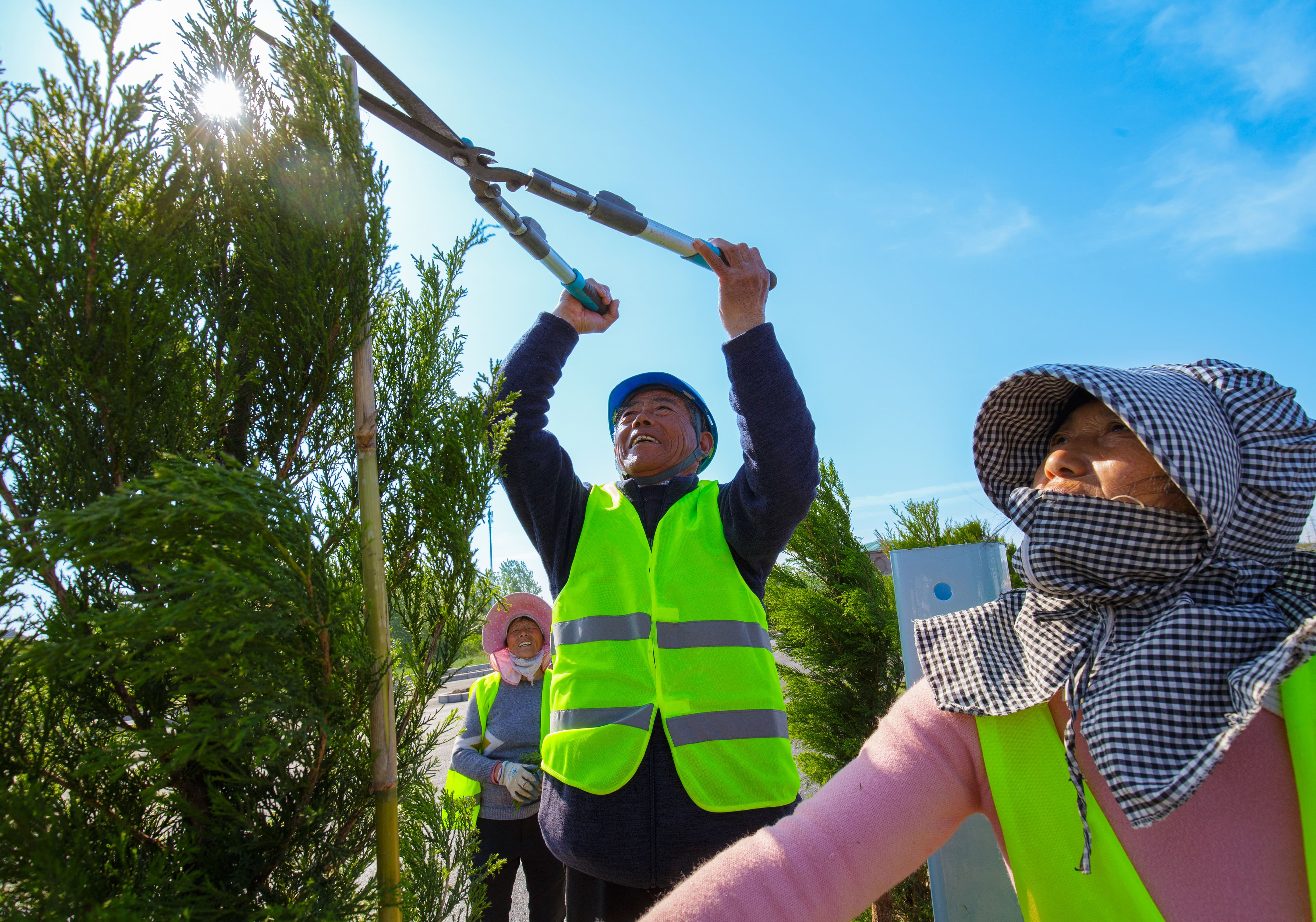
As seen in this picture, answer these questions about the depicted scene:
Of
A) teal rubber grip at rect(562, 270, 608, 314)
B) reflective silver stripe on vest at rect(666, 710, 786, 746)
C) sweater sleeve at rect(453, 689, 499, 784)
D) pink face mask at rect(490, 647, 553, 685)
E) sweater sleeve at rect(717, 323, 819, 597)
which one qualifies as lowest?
sweater sleeve at rect(453, 689, 499, 784)

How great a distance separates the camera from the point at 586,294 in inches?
110

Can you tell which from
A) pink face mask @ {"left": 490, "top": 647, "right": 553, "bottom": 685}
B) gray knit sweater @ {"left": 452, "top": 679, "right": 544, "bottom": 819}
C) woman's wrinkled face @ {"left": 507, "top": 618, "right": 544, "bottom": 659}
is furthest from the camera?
woman's wrinkled face @ {"left": 507, "top": 618, "right": 544, "bottom": 659}

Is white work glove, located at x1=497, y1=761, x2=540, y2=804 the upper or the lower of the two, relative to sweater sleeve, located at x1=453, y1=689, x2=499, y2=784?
lower

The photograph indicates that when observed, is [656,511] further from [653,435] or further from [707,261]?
[707,261]

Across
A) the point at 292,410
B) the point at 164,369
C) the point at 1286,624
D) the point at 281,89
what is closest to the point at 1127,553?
the point at 1286,624

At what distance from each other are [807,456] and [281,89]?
5.93 ft

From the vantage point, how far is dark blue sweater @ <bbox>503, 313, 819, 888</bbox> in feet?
7.43

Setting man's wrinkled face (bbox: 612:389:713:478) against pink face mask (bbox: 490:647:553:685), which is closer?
man's wrinkled face (bbox: 612:389:713:478)

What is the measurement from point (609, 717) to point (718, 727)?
36 cm

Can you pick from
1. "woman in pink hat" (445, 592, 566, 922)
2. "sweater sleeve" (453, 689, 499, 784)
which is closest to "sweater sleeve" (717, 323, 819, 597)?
"woman in pink hat" (445, 592, 566, 922)

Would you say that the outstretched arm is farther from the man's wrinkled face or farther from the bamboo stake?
the bamboo stake

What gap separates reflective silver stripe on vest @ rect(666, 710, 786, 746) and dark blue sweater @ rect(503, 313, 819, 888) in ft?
0.28

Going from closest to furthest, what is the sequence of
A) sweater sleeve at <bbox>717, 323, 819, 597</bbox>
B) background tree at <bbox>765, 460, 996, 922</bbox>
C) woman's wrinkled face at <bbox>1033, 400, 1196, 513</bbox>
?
woman's wrinkled face at <bbox>1033, 400, 1196, 513</bbox> → sweater sleeve at <bbox>717, 323, 819, 597</bbox> → background tree at <bbox>765, 460, 996, 922</bbox>

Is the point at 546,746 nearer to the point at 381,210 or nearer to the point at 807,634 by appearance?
the point at 381,210
